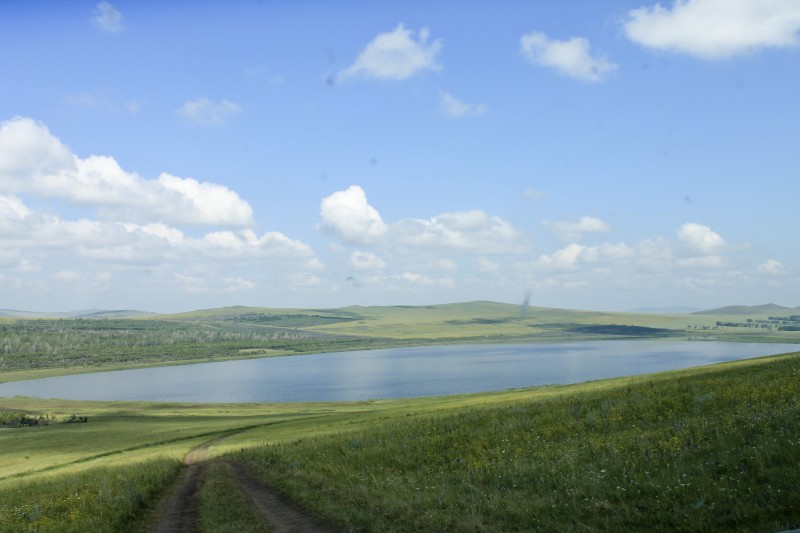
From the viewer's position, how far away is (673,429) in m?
19.0

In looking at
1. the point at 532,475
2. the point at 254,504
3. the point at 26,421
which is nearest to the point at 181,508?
the point at 254,504

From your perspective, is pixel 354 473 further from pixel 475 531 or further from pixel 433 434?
pixel 475 531

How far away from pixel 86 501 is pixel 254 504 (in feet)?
24.1

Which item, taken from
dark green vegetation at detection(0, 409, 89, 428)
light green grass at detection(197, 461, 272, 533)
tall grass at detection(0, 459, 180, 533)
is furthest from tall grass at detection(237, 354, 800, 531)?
dark green vegetation at detection(0, 409, 89, 428)

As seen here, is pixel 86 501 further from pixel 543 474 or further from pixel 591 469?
pixel 591 469

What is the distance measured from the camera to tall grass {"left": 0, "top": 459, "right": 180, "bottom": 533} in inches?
731

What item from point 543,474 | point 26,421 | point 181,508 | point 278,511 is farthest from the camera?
point 26,421

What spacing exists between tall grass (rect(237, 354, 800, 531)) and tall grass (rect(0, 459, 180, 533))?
4903 mm

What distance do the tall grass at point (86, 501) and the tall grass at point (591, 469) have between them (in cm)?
490

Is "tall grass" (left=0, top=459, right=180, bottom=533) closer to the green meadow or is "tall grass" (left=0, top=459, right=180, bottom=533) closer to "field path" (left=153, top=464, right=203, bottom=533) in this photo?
the green meadow

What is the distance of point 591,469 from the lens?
1669 cm

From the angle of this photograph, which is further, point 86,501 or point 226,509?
point 86,501

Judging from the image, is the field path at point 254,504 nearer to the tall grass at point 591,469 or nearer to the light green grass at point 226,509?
the light green grass at point 226,509

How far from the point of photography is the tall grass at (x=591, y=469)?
41.1 feet
